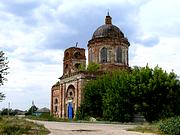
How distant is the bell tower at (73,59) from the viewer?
62.5 metres

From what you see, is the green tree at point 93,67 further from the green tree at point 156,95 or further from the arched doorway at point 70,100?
the green tree at point 156,95

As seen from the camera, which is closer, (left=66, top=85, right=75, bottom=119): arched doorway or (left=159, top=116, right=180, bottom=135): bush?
(left=159, top=116, right=180, bottom=135): bush

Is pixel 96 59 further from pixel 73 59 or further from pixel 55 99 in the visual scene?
pixel 55 99

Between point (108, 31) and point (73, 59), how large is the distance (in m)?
7.33

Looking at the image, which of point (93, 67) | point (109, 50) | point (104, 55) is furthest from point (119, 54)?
point (93, 67)

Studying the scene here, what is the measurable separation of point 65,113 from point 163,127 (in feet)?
129

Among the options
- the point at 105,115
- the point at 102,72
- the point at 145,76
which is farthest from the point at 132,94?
the point at 102,72

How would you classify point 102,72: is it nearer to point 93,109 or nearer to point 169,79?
point 93,109

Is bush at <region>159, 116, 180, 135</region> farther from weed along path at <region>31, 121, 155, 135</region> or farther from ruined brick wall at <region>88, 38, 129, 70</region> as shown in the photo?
ruined brick wall at <region>88, 38, 129, 70</region>

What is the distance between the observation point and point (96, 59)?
6025 cm

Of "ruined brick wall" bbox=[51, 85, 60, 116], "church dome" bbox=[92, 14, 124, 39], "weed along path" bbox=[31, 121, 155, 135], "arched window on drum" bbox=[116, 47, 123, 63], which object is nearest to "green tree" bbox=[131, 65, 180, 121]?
"weed along path" bbox=[31, 121, 155, 135]

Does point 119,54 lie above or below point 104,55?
above

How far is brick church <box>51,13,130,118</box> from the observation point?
5841 centimetres

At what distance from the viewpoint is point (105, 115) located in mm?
45562
